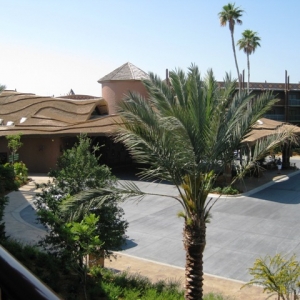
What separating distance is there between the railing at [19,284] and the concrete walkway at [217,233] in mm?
9822

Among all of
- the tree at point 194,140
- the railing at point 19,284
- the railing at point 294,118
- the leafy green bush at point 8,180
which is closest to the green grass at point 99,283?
the tree at point 194,140

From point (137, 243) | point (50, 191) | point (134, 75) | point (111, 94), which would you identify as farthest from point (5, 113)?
point (50, 191)

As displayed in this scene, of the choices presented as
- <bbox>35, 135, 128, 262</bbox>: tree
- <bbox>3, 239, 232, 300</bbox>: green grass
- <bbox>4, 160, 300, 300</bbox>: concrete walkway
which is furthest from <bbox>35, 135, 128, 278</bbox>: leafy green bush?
<bbox>4, 160, 300, 300</bbox>: concrete walkway

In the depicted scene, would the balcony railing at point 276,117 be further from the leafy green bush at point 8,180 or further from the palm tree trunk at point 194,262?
the palm tree trunk at point 194,262

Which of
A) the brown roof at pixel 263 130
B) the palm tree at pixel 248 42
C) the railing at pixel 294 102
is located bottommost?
the brown roof at pixel 263 130

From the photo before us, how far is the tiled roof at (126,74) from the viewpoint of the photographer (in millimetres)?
39153

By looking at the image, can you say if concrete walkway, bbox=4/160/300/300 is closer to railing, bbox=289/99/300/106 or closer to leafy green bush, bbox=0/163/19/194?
leafy green bush, bbox=0/163/19/194

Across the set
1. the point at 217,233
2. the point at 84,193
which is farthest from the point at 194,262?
the point at 217,233

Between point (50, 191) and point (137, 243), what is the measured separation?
547 centimetres

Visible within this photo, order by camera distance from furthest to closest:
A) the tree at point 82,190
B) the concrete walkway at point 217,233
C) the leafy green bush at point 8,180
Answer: the leafy green bush at point 8,180
the concrete walkway at point 217,233
the tree at point 82,190

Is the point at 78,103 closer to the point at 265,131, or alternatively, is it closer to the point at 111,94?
the point at 111,94

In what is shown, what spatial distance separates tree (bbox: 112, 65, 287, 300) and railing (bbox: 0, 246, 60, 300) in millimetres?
7420

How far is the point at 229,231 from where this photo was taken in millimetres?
16109

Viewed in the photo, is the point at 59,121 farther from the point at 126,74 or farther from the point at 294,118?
the point at 294,118
